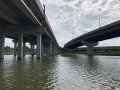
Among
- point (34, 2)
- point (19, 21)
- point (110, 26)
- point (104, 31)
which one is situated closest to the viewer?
point (34, 2)

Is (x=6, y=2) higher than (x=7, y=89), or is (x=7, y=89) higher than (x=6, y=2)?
(x=6, y=2)

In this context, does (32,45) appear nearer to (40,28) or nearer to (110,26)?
(110,26)

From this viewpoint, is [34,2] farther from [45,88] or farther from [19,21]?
[45,88]

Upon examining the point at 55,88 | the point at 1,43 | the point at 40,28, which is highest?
the point at 40,28

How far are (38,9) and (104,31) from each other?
44.4 m

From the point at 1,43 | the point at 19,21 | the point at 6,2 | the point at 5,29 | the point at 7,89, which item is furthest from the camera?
the point at 1,43

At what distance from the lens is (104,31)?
85000 mm

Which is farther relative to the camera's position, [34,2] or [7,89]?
[34,2]

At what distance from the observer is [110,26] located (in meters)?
77.2

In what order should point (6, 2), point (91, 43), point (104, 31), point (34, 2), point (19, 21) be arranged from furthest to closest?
point (91, 43)
point (104, 31)
point (19, 21)
point (34, 2)
point (6, 2)

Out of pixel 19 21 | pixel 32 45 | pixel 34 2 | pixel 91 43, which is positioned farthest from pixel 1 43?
pixel 91 43

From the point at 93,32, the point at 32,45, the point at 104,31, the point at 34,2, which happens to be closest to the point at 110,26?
the point at 104,31

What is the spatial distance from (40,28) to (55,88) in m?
44.7

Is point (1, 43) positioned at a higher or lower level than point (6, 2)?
lower
